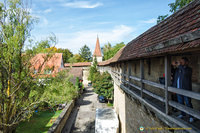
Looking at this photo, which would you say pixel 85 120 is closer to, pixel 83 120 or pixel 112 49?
pixel 83 120

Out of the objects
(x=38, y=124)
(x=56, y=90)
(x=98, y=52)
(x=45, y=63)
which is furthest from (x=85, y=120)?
(x=98, y=52)

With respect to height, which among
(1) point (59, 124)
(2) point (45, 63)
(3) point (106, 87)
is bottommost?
(1) point (59, 124)

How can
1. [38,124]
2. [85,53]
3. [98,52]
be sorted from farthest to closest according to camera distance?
[85,53] → [98,52] → [38,124]

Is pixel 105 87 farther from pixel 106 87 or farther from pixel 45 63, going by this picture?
pixel 45 63

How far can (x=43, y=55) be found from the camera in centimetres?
804

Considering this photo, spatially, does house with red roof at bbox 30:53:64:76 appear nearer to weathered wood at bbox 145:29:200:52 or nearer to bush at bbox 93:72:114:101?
weathered wood at bbox 145:29:200:52

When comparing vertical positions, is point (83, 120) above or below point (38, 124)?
below

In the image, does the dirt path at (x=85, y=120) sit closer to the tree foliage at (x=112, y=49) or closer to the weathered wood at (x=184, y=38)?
the weathered wood at (x=184, y=38)

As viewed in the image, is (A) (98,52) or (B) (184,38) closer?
(B) (184,38)

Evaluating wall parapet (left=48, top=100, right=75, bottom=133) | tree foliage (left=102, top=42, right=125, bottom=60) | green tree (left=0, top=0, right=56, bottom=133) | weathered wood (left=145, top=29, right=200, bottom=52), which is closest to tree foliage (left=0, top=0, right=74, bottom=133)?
green tree (left=0, top=0, right=56, bottom=133)

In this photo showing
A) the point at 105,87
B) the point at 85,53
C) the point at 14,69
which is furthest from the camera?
the point at 85,53

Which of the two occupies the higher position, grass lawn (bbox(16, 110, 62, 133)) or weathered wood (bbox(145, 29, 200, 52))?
weathered wood (bbox(145, 29, 200, 52))

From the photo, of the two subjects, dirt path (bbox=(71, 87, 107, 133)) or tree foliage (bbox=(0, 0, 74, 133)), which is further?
dirt path (bbox=(71, 87, 107, 133))

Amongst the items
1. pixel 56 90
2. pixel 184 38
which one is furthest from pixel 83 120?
pixel 184 38
